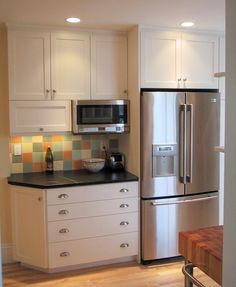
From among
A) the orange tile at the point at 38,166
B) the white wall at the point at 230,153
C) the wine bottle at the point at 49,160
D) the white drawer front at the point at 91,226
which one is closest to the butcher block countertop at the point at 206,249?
the white wall at the point at 230,153

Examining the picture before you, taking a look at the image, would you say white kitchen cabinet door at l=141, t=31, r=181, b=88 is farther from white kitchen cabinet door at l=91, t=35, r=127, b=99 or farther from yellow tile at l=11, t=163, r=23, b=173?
yellow tile at l=11, t=163, r=23, b=173

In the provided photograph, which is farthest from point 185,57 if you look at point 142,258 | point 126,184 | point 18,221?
point 18,221

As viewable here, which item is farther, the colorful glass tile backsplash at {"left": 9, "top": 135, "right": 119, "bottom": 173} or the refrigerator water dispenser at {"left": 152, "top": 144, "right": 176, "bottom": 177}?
the colorful glass tile backsplash at {"left": 9, "top": 135, "right": 119, "bottom": 173}

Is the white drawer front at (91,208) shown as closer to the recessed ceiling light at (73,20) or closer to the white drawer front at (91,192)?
the white drawer front at (91,192)

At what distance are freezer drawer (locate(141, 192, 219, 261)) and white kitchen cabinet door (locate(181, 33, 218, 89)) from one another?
1230 mm

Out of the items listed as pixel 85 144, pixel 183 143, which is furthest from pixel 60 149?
pixel 183 143

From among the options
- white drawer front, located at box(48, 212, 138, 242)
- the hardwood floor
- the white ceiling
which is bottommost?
the hardwood floor

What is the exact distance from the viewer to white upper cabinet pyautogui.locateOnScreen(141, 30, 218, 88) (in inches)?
133

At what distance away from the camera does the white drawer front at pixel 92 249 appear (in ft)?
10.5

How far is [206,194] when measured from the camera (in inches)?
144

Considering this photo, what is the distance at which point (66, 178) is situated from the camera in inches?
132

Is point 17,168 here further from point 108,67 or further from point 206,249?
point 206,249

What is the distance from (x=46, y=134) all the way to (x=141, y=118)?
0.98 m

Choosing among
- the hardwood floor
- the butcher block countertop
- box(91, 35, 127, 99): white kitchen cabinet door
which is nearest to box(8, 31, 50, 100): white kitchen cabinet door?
box(91, 35, 127, 99): white kitchen cabinet door
